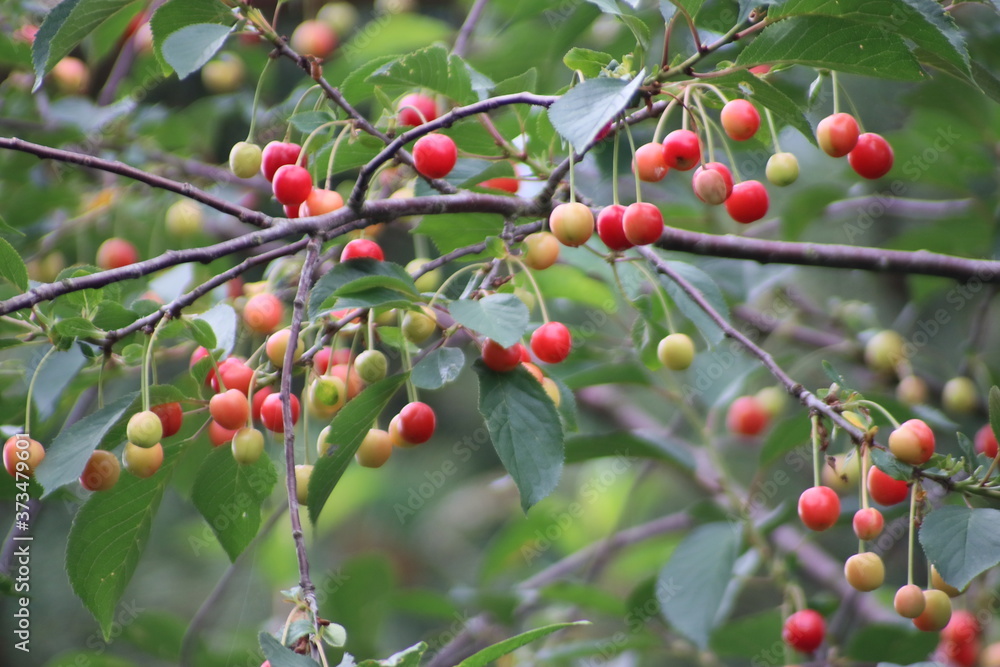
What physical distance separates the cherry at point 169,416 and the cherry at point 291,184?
30 cm

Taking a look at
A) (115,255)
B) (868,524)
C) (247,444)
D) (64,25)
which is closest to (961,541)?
(868,524)

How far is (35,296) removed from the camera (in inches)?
35.0

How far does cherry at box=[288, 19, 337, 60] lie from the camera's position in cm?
260

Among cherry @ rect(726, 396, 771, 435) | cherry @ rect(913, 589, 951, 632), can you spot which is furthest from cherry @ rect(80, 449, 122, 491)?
cherry @ rect(726, 396, 771, 435)

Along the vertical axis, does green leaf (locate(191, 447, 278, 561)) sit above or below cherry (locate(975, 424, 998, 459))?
above

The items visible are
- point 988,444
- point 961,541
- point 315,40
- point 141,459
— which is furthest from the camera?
point 315,40

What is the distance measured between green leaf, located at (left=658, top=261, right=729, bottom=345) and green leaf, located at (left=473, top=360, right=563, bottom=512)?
0.97ft

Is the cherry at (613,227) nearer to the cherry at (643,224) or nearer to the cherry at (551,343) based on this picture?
the cherry at (643,224)

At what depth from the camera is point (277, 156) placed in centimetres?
117

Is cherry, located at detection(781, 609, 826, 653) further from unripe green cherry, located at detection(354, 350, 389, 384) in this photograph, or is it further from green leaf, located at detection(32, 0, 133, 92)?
green leaf, located at detection(32, 0, 133, 92)

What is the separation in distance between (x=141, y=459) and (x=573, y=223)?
0.59 m

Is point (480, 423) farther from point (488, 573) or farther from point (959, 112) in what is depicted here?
point (959, 112)

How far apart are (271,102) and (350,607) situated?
5.79 ft

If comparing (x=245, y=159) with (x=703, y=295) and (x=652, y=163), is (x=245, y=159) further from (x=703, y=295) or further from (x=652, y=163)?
(x=703, y=295)
